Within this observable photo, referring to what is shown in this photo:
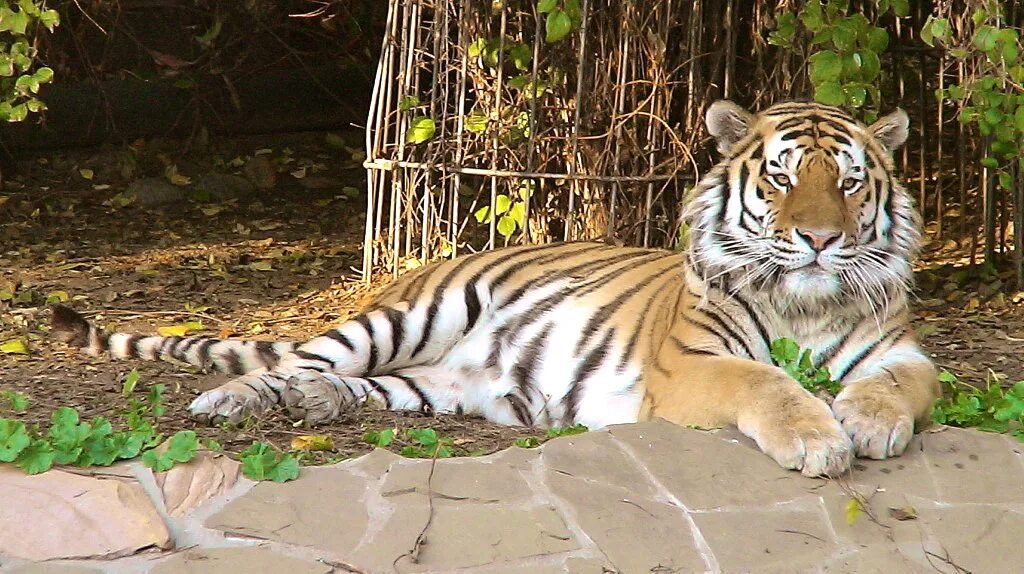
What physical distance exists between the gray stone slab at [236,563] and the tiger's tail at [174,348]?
1898 millimetres

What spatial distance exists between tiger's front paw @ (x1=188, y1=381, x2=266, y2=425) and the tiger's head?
136 centimetres

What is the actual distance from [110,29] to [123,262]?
7.15ft

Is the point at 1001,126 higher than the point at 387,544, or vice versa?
the point at 1001,126

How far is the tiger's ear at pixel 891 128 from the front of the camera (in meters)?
3.83

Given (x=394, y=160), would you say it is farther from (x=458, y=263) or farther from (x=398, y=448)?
(x=398, y=448)

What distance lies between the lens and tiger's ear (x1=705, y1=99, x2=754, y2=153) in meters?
3.93

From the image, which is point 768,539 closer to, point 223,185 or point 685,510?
point 685,510

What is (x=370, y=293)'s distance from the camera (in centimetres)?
584

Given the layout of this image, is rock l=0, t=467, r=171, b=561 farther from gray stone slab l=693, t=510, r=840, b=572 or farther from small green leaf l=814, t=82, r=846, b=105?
small green leaf l=814, t=82, r=846, b=105

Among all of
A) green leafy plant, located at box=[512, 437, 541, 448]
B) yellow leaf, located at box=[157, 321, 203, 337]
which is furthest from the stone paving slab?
yellow leaf, located at box=[157, 321, 203, 337]

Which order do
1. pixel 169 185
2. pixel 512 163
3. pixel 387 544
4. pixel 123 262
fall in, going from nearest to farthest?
pixel 387 544 → pixel 512 163 → pixel 123 262 → pixel 169 185

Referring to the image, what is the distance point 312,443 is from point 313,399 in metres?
0.45

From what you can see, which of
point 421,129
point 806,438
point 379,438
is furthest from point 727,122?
point 421,129

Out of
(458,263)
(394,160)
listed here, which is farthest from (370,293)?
(458,263)
